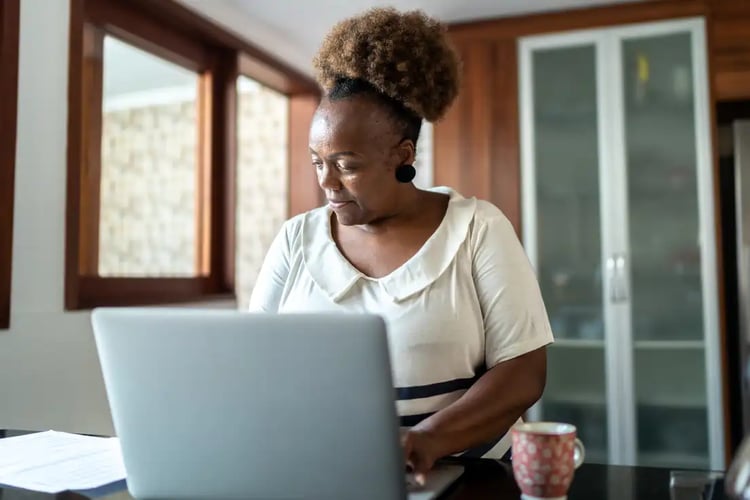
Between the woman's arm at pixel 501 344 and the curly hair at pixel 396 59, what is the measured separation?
23 centimetres

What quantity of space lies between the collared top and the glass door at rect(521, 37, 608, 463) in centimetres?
179

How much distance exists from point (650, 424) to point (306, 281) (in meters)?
2.08

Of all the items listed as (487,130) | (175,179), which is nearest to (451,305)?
(487,130)

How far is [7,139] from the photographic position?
1.69 metres

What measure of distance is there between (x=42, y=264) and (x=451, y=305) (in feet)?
4.00

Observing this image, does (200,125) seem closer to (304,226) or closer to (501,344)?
(304,226)

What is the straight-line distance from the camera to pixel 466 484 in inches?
32.1

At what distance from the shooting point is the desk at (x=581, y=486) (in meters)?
0.77

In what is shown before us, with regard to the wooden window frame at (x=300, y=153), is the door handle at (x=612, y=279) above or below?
below

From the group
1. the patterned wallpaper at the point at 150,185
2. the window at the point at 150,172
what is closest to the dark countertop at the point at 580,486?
the window at the point at 150,172

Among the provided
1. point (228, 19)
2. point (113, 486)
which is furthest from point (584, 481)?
point (228, 19)

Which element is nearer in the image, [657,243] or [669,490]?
[669,490]

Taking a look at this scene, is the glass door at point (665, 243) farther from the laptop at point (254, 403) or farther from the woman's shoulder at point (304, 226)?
the laptop at point (254, 403)

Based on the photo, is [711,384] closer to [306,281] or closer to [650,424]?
[650,424]
